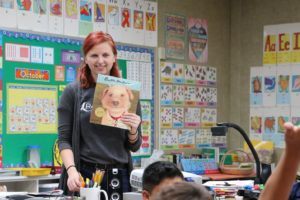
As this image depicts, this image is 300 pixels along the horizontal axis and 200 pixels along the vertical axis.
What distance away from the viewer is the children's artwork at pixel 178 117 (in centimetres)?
523

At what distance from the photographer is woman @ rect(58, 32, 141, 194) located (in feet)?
7.46

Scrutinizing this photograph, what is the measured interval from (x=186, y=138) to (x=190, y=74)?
2.04 feet

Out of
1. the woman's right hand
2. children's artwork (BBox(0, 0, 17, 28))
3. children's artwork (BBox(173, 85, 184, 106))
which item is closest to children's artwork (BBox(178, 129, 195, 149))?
children's artwork (BBox(173, 85, 184, 106))

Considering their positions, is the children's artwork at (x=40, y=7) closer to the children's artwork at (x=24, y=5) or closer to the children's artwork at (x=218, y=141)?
the children's artwork at (x=24, y=5)

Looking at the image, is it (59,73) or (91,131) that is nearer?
(91,131)

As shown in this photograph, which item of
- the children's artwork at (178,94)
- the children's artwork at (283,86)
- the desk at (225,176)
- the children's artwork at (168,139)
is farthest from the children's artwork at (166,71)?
the children's artwork at (283,86)

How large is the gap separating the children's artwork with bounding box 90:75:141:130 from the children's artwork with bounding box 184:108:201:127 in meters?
3.05

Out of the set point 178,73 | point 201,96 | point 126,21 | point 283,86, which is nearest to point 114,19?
point 126,21

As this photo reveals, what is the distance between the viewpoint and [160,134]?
508 cm

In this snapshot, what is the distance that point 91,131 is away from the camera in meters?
2.29

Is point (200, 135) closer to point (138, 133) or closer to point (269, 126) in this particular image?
point (269, 126)

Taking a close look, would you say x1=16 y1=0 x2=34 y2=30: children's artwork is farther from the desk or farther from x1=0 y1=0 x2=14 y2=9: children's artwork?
the desk

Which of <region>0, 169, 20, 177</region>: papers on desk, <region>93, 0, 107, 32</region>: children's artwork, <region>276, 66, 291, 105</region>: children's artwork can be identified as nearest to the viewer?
<region>0, 169, 20, 177</region>: papers on desk

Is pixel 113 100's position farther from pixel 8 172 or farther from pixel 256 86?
pixel 256 86
